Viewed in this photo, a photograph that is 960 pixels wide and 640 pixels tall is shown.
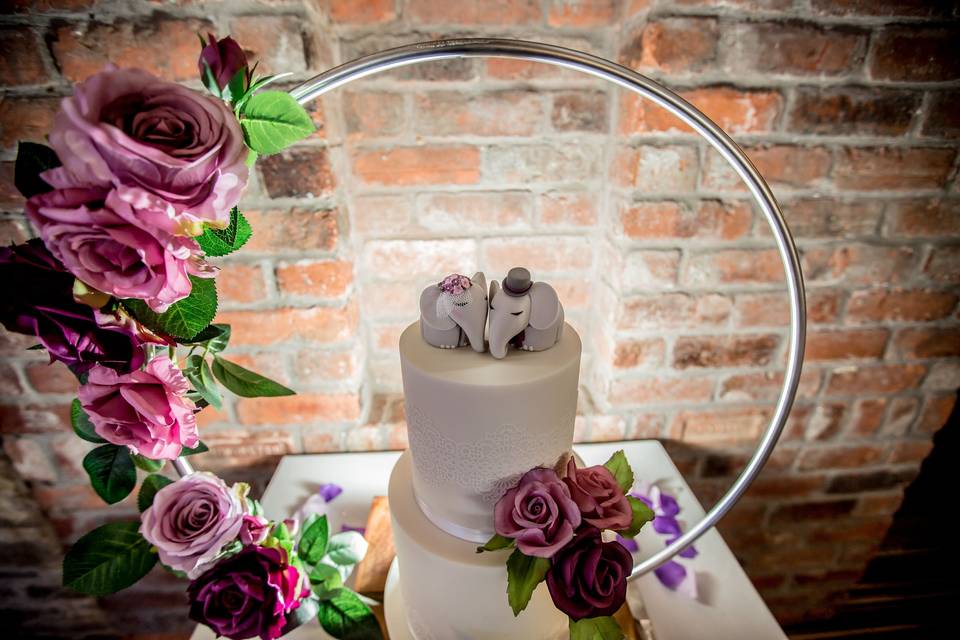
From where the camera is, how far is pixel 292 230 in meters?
0.85

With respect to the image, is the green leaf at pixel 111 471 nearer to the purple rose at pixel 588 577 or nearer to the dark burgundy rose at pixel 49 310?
the dark burgundy rose at pixel 49 310

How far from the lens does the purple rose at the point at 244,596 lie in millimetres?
541

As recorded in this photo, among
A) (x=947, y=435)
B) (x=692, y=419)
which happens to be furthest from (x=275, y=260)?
(x=947, y=435)

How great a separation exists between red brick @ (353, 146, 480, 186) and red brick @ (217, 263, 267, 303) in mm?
270

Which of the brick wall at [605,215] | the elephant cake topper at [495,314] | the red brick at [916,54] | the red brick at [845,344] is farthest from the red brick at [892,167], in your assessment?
the elephant cake topper at [495,314]

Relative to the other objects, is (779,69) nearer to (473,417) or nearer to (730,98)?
(730,98)

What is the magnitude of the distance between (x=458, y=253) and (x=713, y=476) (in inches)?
30.5

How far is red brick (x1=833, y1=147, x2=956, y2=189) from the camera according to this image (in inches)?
34.4

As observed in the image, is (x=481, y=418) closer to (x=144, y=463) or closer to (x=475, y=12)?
(x=144, y=463)

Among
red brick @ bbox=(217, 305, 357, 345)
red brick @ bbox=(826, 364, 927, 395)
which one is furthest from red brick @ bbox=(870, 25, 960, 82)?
red brick @ bbox=(217, 305, 357, 345)

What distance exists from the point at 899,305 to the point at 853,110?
0.41 m

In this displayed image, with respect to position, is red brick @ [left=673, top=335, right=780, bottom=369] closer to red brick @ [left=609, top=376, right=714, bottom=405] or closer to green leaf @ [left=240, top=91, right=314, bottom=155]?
red brick @ [left=609, top=376, right=714, bottom=405]

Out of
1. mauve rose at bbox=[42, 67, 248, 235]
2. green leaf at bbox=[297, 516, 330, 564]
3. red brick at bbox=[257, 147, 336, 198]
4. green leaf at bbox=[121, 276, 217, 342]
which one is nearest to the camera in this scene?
mauve rose at bbox=[42, 67, 248, 235]

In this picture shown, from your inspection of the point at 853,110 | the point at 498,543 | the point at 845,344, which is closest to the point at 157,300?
the point at 498,543
